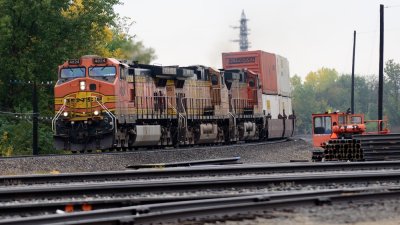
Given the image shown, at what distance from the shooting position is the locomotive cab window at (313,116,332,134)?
29.4m

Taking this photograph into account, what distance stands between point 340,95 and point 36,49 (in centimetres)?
12535

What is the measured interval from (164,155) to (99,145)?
118 inches

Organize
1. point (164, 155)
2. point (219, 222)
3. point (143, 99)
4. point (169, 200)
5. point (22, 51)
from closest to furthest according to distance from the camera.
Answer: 1. point (219, 222)
2. point (169, 200)
3. point (164, 155)
4. point (143, 99)
5. point (22, 51)

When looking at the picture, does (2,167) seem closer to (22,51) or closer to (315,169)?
(315,169)

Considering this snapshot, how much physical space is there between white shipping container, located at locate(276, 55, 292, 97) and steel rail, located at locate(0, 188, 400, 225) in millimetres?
32368

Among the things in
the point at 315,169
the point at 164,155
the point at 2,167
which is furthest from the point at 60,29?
the point at 315,169

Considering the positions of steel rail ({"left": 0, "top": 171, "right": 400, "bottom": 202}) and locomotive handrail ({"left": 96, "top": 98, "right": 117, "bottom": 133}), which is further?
locomotive handrail ({"left": 96, "top": 98, "right": 117, "bottom": 133})

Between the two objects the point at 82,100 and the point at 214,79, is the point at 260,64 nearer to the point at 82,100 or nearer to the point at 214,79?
the point at 214,79

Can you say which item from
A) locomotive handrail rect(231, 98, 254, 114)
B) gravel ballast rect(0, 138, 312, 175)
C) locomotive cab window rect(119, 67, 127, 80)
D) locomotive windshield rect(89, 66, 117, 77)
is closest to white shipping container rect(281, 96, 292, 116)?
locomotive handrail rect(231, 98, 254, 114)

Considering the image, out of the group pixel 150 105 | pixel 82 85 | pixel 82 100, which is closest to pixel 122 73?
pixel 82 85

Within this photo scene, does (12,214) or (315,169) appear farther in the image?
(315,169)

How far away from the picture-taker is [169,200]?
10.3 m

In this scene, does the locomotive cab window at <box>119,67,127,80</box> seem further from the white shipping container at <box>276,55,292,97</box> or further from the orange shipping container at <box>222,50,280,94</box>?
the white shipping container at <box>276,55,292,97</box>

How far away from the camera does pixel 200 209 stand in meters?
8.55
